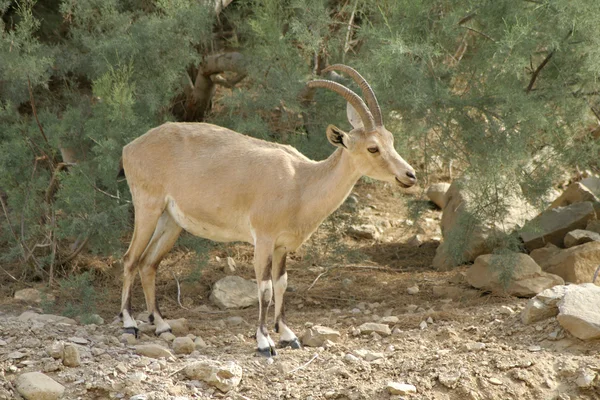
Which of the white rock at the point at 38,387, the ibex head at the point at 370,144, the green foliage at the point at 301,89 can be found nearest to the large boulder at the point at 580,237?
the green foliage at the point at 301,89

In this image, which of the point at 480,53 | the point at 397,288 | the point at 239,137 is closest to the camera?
the point at 239,137

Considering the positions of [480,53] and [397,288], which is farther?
[397,288]

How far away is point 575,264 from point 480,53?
97.0 inches

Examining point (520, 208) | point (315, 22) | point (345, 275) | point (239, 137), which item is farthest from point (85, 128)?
point (520, 208)

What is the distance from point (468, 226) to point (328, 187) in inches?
96.9

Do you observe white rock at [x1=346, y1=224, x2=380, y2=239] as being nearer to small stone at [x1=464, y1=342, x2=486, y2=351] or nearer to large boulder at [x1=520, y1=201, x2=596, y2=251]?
large boulder at [x1=520, y1=201, x2=596, y2=251]

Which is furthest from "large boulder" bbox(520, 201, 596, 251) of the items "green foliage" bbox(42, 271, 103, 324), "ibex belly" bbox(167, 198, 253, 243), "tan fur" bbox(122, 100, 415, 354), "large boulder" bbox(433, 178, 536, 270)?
"green foliage" bbox(42, 271, 103, 324)

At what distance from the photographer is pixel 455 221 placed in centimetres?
999

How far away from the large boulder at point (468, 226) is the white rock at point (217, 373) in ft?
12.0

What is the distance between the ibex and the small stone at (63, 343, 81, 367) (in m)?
1.20

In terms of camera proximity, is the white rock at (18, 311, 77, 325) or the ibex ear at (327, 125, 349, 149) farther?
the white rock at (18, 311, 77, 325)

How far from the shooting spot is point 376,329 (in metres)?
7.85

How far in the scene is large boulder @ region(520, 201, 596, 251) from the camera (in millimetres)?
9938

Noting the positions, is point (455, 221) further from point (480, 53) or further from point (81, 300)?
point (81, 300)
